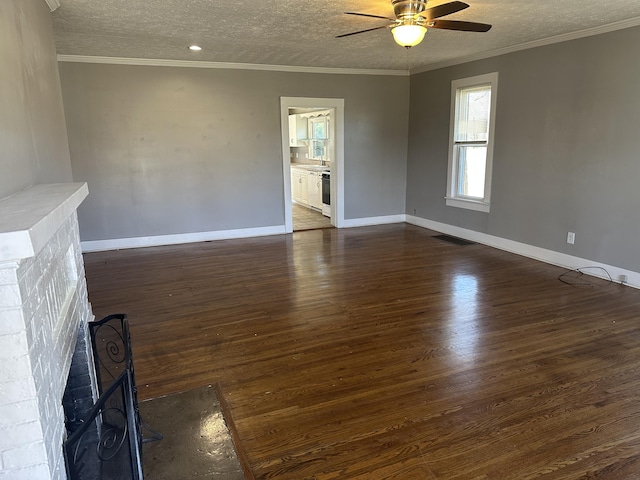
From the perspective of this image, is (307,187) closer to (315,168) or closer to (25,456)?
(315,168)

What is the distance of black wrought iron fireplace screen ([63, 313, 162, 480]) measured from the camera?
145 cm

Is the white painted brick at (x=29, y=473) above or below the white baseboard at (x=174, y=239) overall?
above

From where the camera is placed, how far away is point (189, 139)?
6.22 m

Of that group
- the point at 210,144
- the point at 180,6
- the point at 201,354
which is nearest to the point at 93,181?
the point at 210,144

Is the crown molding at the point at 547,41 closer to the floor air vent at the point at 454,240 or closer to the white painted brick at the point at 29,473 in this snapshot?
the floor air vent at the point at 454,240

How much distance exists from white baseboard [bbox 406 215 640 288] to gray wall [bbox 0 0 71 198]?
5.10 meters

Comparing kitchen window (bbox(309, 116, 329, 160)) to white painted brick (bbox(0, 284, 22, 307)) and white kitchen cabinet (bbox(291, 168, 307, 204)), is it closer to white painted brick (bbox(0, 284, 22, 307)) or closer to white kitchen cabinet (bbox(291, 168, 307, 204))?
white kitchen cabinet (bbox(291, 168, 307, 204))

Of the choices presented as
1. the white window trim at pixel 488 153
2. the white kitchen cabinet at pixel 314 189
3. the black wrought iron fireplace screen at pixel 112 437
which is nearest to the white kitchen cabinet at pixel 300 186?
the white kitchen cabinet at pixel 314 189

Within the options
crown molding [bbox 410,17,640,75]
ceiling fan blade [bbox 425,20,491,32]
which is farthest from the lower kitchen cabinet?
ceiling fan blade [bbox 425,20,491,32]

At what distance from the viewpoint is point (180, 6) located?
344cm

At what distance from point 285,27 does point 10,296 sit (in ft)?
12.2

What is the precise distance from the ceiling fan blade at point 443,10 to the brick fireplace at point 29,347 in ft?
8.65

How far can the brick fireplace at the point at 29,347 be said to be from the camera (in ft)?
3.66

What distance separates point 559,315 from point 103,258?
207 inches
